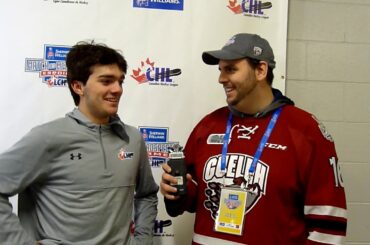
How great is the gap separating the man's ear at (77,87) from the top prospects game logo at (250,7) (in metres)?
0.92

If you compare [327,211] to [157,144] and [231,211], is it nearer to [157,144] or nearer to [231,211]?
[231,211]

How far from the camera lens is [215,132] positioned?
1.51 m

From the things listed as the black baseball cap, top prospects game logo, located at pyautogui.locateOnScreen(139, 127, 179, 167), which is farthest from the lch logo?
the black baseball cap

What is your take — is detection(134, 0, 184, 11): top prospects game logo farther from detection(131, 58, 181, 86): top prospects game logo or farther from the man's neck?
the man's neck

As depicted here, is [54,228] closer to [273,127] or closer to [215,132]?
[215,132]

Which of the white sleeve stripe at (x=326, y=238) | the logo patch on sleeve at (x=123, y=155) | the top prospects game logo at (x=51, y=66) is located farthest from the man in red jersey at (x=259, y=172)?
the top prospects game logo at (x=51, y=66)

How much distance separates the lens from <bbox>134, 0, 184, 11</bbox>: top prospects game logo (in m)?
1.85

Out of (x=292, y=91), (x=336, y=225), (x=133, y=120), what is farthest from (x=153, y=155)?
(x=336, y=225)

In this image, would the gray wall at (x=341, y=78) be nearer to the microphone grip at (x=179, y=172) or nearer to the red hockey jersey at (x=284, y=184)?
the red hockey jersey at (x=284, y=184)

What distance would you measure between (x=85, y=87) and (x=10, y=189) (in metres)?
0.40

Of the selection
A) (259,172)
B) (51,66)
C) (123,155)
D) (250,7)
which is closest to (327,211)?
(259,172)

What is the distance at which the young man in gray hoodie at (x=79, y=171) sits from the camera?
47.5 inches

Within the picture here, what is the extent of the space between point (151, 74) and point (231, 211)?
812 mm

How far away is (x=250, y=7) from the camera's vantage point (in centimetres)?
191
